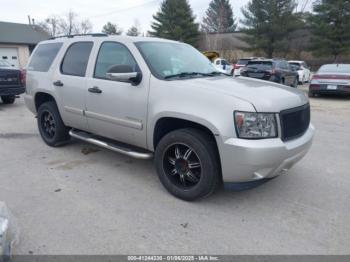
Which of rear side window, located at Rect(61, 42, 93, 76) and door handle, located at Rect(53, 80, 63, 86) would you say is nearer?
rear side window, located at Rect(61, 42, 93, 76)

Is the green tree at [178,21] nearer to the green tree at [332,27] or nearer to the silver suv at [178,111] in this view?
the green tree at [332,27]

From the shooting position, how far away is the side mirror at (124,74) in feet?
12.4

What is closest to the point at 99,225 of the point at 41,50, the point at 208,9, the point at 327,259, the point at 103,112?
the point at 103,112

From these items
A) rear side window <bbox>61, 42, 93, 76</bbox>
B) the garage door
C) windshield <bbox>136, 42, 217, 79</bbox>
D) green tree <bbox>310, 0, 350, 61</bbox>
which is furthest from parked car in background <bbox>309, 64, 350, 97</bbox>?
the garage door

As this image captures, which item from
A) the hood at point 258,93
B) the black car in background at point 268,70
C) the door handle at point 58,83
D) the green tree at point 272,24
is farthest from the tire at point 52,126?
the green tree at point 272,24

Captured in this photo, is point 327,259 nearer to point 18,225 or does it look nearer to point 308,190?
point 308,190

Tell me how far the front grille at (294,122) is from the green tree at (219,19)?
46.1 meters

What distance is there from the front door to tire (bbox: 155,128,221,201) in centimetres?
43

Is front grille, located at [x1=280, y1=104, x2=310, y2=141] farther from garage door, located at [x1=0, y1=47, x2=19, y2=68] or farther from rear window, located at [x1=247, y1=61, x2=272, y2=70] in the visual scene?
garage door, located at [x1=0, y1=47, x2=19, y2=68]

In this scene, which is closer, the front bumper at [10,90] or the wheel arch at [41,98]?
the wheel arch at [41,98]

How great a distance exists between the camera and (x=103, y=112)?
4488 millimetres

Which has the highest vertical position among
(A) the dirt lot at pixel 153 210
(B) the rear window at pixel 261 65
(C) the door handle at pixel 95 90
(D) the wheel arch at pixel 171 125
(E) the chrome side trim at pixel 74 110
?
(B) the rear window at pixel 261 65

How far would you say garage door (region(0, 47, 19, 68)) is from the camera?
3086 cm

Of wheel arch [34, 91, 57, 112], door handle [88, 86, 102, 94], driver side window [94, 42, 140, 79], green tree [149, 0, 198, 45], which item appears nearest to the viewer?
driver side window [94, 42, 140, 79]
